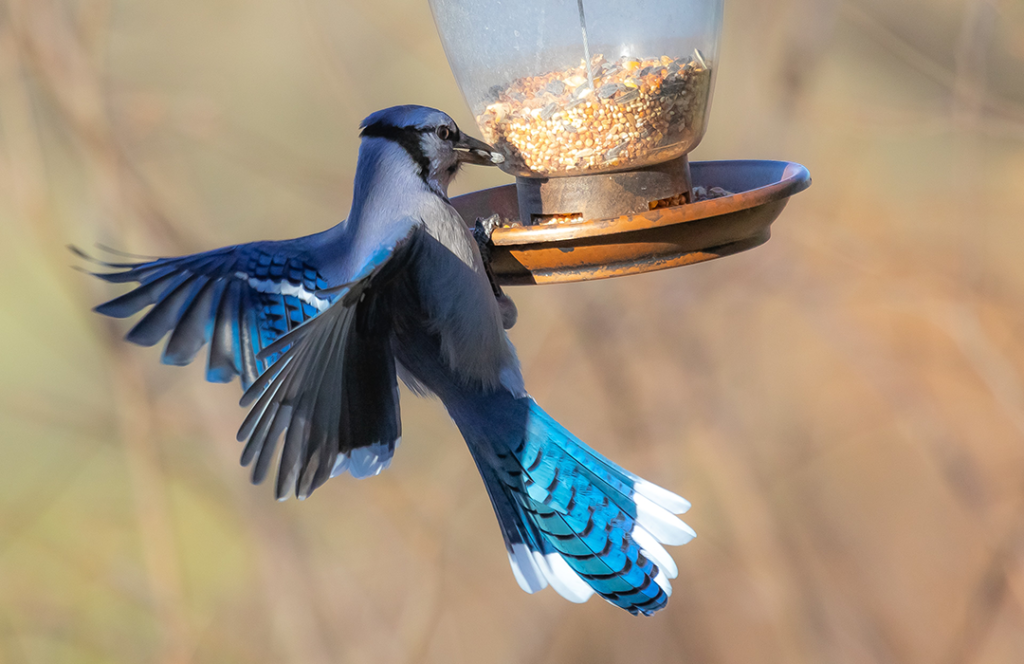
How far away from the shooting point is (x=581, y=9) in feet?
6.08

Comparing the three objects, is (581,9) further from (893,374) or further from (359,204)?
(893,374)

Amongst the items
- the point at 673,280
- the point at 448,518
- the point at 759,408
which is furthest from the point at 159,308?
the point at 759,408

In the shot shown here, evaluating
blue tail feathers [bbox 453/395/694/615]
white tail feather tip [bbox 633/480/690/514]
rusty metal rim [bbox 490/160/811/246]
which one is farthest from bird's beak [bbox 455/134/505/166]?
white tail feather tip [bbox 633/480/690/514]

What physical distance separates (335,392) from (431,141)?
2.01ft

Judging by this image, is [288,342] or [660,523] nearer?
[288,342]

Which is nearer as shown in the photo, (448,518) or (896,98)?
(448,518)

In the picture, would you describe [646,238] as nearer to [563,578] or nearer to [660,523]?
[660,523]

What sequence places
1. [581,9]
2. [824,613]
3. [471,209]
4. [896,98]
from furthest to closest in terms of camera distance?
[896,98] → [824,613] → [471,209] → [581,9]

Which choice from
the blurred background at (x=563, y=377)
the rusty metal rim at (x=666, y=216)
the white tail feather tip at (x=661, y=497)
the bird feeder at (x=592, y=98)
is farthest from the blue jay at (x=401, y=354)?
the blurred background at (x=563, y=377)

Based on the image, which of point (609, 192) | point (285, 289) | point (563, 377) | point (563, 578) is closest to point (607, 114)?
point (609, 192)

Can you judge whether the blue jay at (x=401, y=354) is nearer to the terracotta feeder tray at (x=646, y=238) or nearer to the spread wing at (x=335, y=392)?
the spread wing at (x=335, y=392)

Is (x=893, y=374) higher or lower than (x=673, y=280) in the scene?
lower

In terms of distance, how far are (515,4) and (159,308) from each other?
43.4 inches

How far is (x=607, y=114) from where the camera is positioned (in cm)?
186
